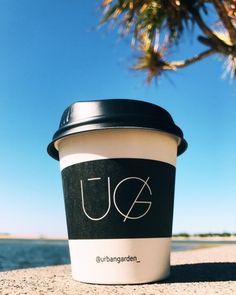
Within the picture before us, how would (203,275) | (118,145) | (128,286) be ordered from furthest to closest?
(203,275) < (118,145) < (128,286)

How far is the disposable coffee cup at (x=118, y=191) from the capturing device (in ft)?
8.80

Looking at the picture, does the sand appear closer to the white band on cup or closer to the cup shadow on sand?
the cup shadow on sand

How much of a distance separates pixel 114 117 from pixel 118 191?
0.54 meters

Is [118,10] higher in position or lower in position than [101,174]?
higher

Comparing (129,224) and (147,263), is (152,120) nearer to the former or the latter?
(129,224)

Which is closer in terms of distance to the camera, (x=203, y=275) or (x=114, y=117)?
(x=114, y=117)

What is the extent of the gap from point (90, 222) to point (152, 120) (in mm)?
886

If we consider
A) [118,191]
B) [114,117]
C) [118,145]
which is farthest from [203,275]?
[114,117]

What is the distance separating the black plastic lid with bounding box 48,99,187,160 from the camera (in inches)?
108

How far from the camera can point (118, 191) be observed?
2.70 meters

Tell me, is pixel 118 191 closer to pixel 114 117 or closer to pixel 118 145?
pixel 118 145

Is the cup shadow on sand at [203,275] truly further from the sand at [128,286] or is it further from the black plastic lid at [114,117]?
the black plastic lid at [114,117]

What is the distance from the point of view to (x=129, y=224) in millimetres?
2674

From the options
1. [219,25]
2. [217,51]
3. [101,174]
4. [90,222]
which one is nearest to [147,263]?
[90,222]
